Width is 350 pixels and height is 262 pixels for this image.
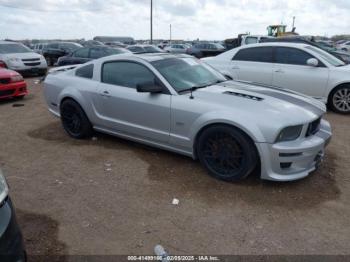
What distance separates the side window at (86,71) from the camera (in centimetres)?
561

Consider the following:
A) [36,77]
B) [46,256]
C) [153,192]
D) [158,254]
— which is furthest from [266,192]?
[36,77]

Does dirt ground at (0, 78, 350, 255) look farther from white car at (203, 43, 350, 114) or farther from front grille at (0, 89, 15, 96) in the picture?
front grille at (0, 89, 15, 96)

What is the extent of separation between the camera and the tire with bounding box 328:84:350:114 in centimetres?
757

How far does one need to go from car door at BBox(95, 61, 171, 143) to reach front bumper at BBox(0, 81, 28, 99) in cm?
493

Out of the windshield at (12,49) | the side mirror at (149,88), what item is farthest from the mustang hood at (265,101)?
the windshield at (12,49)

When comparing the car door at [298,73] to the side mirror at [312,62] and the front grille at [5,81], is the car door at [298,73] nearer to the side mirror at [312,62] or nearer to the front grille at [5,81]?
the side mirror at [312,62]

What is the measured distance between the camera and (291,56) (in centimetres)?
807

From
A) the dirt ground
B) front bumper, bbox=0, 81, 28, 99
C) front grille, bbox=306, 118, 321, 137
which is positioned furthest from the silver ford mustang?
front bumper, bbox=0, 81, 28, 99

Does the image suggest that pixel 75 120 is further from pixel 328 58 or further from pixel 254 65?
pixel 328 58

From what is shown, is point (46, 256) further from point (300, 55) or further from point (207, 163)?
point (300, 55)

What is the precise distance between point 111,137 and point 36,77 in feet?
34.3

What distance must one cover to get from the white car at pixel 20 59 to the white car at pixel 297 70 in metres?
9.05

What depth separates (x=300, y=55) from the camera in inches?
313

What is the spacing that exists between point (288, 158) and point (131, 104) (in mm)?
2288
